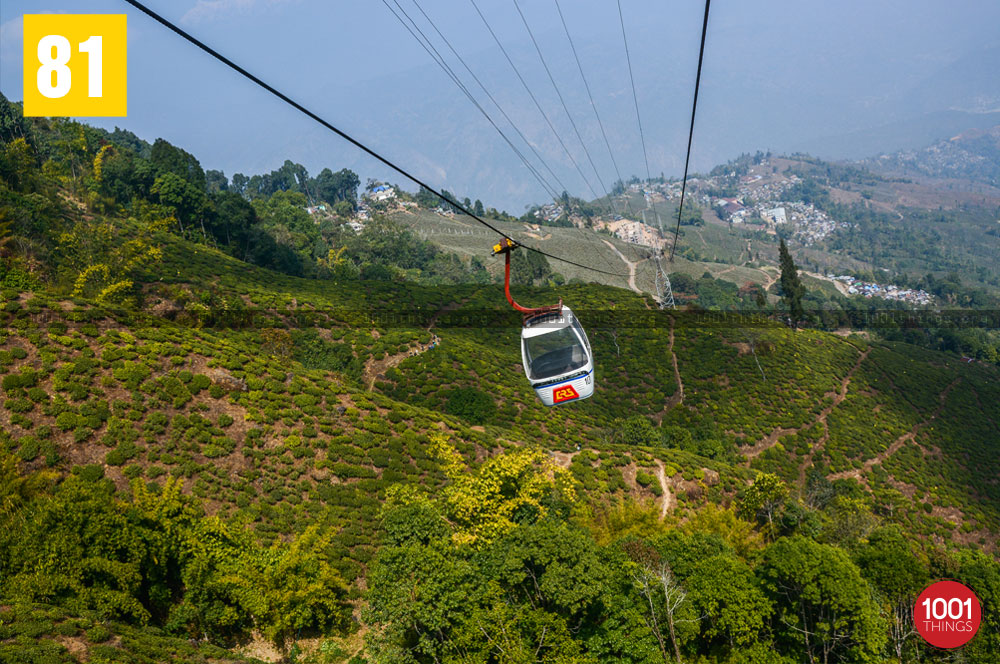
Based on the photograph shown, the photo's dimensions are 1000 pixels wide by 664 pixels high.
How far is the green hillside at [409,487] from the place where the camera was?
20219 millimetres

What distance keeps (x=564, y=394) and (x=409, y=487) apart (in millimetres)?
10075

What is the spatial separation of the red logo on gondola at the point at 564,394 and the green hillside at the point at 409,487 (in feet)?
17.8

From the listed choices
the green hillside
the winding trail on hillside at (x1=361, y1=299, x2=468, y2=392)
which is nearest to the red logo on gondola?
the green hillside

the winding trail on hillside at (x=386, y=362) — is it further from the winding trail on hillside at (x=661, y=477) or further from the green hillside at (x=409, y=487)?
the winding trail on hillside at (x=661, y=477)

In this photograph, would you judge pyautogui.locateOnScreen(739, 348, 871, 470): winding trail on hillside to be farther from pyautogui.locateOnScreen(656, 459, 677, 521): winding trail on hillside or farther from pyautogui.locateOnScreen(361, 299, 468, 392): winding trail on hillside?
pyautogui.locateOnScreen(361, 299, 468, 392): winding trail on hillside

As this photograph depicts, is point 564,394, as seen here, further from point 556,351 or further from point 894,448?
point 894,448

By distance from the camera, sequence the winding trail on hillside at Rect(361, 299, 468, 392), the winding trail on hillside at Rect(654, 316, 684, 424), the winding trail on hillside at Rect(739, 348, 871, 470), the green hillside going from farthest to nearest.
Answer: the winding trail on hillside at Rect(654, 316, 684, 424) → the winding trail on hillside at Rect(739, 348, 871, 470) → the winding trail on hillside at Rect(361, 299, 468, 392) → the green hillside

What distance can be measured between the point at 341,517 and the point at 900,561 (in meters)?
26.8

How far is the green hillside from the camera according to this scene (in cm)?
2022

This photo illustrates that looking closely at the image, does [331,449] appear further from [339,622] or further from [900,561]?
[900,561]

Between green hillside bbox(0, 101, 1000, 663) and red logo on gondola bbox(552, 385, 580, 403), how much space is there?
5.42 metres

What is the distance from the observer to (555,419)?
50219 mm

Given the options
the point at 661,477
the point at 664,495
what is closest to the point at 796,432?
the point at 661,477

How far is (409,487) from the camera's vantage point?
28.6 metres
